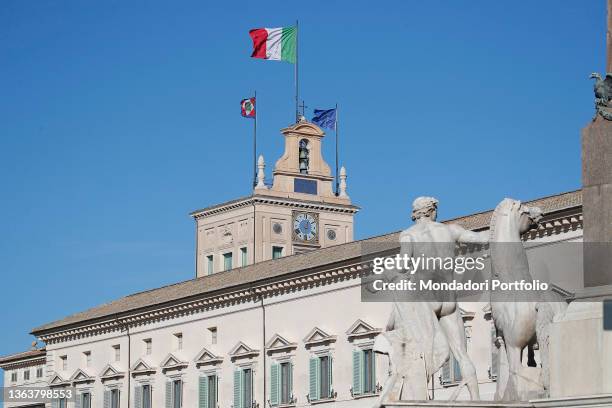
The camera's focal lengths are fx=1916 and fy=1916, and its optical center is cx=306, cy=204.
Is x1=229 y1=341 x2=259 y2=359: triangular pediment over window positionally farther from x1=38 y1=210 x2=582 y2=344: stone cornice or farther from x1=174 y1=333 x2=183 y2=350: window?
x1=174 y1=333 x2=183 y2=350: window

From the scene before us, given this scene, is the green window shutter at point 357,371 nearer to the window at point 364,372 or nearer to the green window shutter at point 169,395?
the window at point 364,372

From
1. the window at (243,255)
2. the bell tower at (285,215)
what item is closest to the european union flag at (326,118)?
the bell tower at (285,215)

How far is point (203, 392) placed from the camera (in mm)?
72500

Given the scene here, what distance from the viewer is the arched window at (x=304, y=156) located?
10475 cm

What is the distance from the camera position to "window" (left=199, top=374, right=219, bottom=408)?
71.9 metres

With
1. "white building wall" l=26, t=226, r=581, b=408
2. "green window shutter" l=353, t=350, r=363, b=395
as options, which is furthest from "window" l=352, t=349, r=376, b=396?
"white building wall" l=26, t=226, r=581, b=408

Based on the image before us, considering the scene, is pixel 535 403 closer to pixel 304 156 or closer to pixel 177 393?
pixel 177 393

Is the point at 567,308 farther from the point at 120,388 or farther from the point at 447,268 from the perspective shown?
the point at 120,388

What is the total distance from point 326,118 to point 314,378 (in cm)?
3936

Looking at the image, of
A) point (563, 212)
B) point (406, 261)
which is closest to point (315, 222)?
point (563, 212)

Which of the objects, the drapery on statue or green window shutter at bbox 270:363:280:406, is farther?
green window shutter at bbox 270:363:280:406

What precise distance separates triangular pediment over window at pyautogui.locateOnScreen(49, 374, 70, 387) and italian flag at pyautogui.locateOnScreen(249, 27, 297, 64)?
62.6 feet

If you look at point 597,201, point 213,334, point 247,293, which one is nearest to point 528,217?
point 597,201

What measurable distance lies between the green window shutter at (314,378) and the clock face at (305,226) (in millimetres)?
36018
